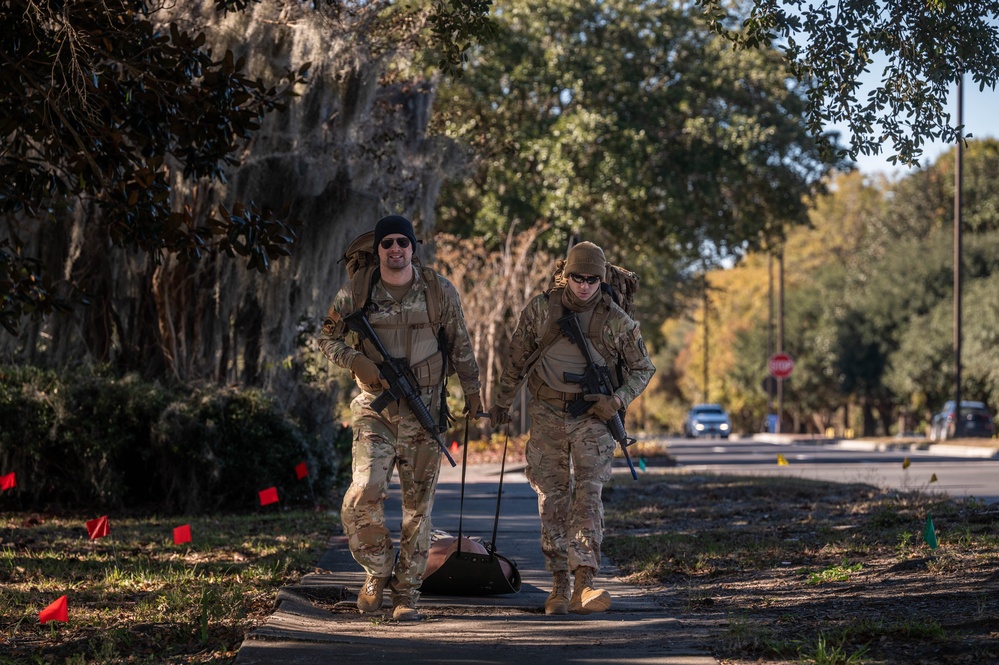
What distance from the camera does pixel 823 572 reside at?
8.16m

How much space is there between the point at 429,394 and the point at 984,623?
2947 millimetres

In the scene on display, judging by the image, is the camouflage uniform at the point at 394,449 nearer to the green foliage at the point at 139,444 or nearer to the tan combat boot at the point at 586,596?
the tan combat boot at the point at 586,596

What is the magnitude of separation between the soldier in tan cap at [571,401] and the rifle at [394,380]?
51 centimetres

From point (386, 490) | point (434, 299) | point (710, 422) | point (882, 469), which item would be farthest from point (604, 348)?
point (710, 422)

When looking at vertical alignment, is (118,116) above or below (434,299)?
above

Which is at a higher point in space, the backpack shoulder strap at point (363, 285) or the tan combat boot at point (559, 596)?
the backpack shoulder strap at point (363, 285)

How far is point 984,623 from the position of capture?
593cm

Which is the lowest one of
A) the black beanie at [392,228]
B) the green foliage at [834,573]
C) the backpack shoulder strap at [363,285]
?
the green foliage at [834,573]

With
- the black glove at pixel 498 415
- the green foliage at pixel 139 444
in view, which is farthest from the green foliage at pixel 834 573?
the green foliage at pixel 139 444

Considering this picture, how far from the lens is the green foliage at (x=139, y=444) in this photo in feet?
41.0

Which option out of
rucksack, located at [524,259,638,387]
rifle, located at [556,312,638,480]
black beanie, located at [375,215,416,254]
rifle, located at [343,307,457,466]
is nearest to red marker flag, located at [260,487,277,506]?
rucksack, located at [524,259,638,387]

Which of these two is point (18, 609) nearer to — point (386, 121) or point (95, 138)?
point (95, 138)

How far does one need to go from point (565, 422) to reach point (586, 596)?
37.9 inches

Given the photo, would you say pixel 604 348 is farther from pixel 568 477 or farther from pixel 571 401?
pixel 568 477
